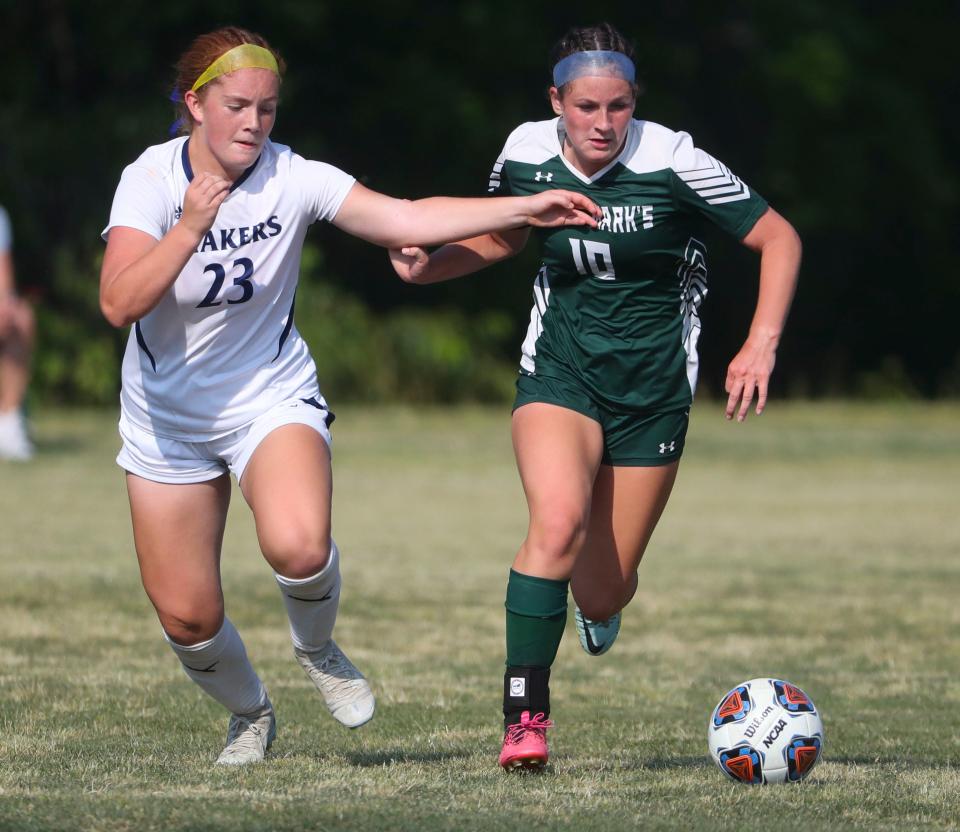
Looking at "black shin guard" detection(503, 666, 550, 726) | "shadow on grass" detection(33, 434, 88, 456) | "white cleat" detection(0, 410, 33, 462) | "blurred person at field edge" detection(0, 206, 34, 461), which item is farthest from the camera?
"shadow on grass" detection(33, 434, 88, 456)

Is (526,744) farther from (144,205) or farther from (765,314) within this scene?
(144,205)

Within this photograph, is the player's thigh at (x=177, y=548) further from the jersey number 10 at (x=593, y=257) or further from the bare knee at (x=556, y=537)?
the jersey number 10 at (x=593, y=257)

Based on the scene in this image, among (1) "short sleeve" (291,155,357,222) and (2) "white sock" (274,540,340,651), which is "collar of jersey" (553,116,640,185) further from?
(2) "white sock" (274,540,340,651)

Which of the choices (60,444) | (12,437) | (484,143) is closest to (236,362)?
(12,437)

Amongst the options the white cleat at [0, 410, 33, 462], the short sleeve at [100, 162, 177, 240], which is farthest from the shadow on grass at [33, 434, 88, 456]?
the short sleeve at [100, 162, 177, 240]

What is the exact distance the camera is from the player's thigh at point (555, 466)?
5.22 meters

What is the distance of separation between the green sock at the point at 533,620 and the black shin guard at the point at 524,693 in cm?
3

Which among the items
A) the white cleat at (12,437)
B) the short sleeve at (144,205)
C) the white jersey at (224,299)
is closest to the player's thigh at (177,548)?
the white jersey at (224,299)

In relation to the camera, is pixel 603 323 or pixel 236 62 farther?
pixel 603 323

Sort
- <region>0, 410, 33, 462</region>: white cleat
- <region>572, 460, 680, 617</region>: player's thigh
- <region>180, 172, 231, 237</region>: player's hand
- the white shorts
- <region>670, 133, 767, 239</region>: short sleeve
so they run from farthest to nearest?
<region>0, 410, 33, 462</region>: white cleat → <region>572, 460, 680, 617</region>: player's thigh → <region>670, 133, 767, 239</region>: short sleeve → the white shorts → <region>180, 172, 231, 237</region>: player's hand

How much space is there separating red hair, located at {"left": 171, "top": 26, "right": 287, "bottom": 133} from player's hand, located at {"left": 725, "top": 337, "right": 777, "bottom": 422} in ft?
5.33

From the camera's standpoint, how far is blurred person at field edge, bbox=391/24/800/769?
5.23m

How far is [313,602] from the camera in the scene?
5.20m

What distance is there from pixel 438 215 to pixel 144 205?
87 cm
